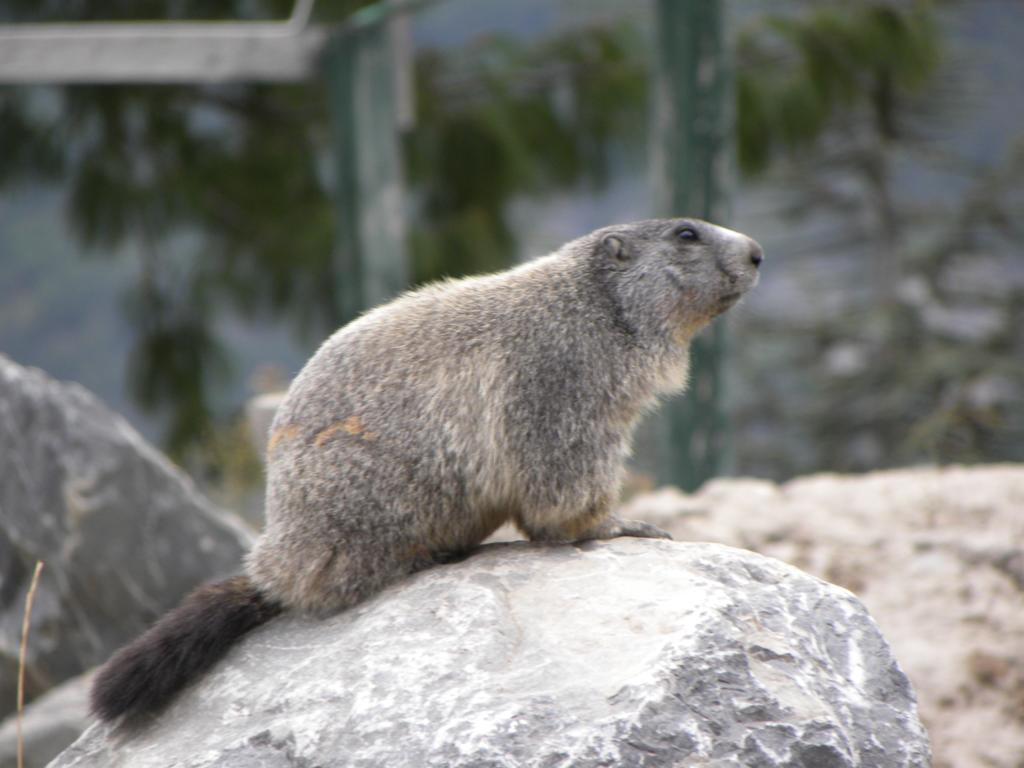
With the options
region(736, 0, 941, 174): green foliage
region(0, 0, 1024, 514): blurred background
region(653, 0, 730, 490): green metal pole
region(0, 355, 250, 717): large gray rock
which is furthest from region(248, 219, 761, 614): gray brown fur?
region(736, 0, 941, 174): green foliage

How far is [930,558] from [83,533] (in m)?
3.28

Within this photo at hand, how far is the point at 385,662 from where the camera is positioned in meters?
2.91

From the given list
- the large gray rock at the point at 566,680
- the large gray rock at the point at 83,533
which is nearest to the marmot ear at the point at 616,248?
the large gray rock at the point at 566,680

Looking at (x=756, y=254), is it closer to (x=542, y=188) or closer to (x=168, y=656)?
(x=168, y=656)

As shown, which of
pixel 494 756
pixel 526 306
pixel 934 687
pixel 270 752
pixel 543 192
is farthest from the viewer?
pixel 543 192

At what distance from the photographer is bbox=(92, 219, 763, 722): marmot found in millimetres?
3232

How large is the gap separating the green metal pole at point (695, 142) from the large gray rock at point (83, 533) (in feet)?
8.01

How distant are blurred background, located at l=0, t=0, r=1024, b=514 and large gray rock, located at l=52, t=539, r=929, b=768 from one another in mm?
4310

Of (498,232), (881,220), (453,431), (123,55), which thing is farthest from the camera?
(881,220)

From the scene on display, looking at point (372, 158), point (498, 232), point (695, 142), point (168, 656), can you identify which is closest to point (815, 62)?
point (498, 232)

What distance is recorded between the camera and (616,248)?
3.62 meters

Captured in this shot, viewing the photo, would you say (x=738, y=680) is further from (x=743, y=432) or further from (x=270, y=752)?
(x=743, y=432)

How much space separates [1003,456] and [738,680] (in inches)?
230

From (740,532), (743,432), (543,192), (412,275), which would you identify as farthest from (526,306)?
(743,432)
